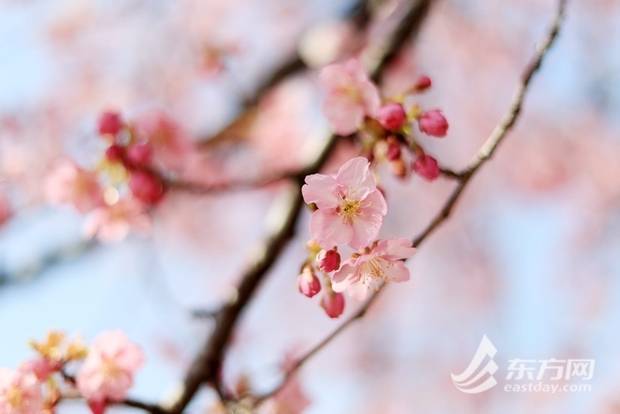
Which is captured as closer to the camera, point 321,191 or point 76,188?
point 321,191

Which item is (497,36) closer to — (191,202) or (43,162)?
(191,202)

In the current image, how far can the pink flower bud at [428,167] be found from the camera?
1945 mm

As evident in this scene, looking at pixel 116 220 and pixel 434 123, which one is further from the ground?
pixel 434 123

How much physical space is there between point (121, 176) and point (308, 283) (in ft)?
4.11

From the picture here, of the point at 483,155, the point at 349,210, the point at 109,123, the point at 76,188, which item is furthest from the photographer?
the point at 76,188

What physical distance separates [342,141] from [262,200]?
17.8ft

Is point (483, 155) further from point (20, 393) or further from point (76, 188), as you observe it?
point (76, 188)

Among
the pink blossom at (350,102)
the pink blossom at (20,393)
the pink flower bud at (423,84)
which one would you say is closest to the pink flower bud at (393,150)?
the pink blossom at (350,102)

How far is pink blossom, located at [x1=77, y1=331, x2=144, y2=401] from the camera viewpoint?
6.56 feet

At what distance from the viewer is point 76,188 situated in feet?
9.39

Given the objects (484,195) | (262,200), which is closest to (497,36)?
(484,195)

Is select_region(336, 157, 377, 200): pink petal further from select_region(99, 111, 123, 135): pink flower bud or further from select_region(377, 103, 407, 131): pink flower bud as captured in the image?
select_region(99, 111, 123, 135): pink flower bud

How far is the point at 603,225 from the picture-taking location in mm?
7789

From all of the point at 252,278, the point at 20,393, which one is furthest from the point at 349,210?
the point at 252,278
